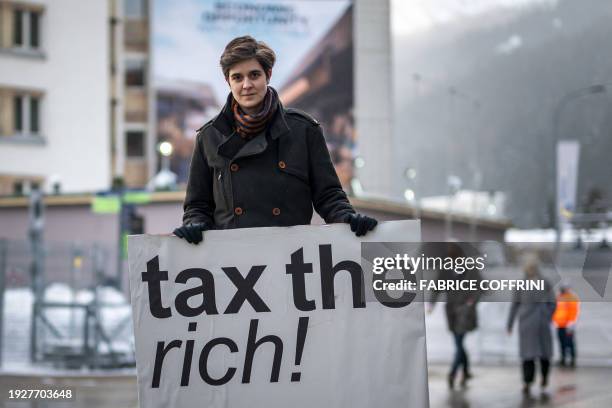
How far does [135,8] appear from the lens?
246ft

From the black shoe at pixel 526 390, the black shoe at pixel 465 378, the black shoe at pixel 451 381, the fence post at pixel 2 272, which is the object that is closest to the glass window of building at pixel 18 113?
the fence post at pixel 2 272

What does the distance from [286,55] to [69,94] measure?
26.9 meters

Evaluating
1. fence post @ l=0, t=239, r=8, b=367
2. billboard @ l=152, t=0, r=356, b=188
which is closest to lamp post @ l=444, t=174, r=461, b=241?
billboard @ l=152, t=0, r=356, b=188

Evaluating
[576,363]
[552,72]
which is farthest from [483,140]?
[576,363]

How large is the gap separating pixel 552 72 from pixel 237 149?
422 ft

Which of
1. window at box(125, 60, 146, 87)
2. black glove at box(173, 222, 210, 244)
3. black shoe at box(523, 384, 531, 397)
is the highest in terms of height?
window at box(125, 60, 146, 87)

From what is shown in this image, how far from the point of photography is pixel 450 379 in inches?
615

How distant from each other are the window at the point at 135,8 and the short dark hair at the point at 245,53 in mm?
71441

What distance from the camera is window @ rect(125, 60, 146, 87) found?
72.1 metres

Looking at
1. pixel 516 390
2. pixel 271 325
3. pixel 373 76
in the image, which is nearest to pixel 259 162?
pixel 271 325

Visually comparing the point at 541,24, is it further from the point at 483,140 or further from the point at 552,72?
the point at 483,140

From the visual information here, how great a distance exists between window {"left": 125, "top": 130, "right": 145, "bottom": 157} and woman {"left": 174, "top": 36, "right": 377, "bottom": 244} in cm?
6699

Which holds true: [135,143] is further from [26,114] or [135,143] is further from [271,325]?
[271,325]

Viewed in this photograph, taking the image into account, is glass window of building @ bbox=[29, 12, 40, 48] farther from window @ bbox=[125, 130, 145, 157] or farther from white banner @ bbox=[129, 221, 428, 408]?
white banner @ bbox=[129, 221, 428, 408]
